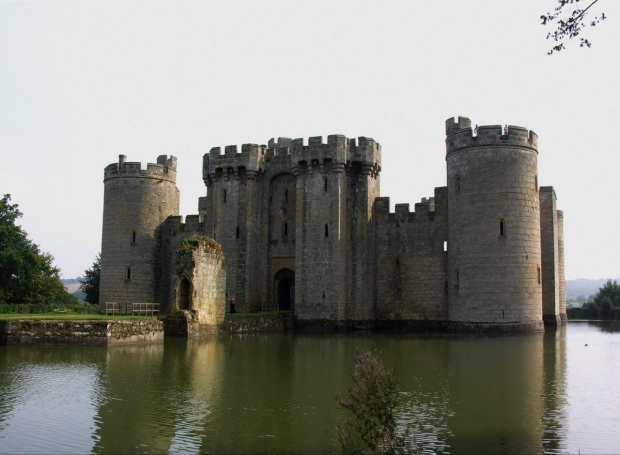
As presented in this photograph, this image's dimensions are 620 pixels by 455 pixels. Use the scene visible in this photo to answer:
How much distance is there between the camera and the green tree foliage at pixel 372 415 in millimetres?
7891

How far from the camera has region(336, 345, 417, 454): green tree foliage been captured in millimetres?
7891

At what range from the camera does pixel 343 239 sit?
31547 mm

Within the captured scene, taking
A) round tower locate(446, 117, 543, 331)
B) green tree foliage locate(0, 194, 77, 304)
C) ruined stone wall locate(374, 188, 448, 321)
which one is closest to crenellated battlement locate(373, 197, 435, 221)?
ruined stone wall locate(374, 188, 448, 321)

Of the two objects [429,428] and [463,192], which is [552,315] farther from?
[429,428]

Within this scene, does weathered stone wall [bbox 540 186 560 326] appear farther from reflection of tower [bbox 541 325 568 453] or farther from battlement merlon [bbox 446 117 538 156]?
reflection of tower [bbox 541 325 568 453]

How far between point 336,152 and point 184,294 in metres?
10.8

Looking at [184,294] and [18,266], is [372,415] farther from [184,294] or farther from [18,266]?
[18,266]

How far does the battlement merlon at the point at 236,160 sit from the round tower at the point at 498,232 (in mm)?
10627

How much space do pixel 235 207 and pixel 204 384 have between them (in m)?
21.2

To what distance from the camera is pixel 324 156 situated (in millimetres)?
31875

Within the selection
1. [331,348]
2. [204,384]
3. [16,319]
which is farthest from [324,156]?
[204,384]

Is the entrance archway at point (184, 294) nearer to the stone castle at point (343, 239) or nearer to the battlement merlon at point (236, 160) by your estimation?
the stone castle at point (343, 239)

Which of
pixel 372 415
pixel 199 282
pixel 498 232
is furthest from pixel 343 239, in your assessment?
pixel 372 415

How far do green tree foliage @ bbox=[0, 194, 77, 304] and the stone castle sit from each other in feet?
25.7
